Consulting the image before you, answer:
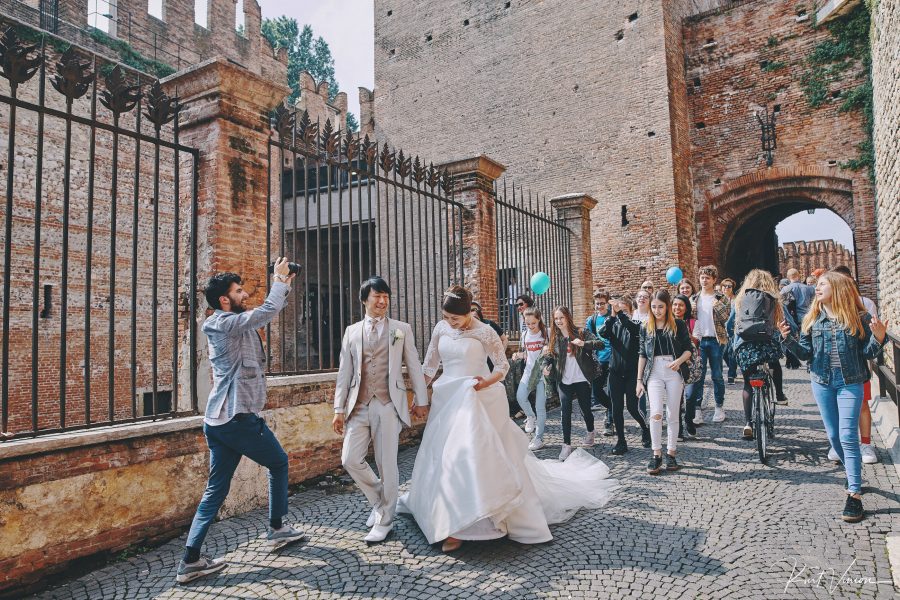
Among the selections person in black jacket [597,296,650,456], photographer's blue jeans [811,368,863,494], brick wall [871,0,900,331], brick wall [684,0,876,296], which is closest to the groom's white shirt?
person in black jacket [597,296,650,456]

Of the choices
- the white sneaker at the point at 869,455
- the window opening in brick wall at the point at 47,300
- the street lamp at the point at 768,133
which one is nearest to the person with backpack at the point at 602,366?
the white sneaker at the point at 869,455

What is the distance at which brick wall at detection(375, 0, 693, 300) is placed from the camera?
13.9 m

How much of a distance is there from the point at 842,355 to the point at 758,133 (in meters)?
11.9

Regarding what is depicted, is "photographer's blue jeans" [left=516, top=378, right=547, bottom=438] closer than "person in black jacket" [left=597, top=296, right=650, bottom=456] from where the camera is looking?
No

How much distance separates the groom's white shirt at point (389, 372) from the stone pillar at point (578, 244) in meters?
7.40

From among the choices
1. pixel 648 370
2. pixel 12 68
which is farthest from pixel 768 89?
pixel 12 68

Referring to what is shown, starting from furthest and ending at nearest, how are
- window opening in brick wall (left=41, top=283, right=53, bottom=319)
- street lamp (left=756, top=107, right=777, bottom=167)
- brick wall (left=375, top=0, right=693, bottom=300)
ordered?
1. brick wall (left=375, top=0, right=693, bottom=300)
2. street lamp (left=756, top=107, right=777, bottom=167)
3. window opening in brick wall (left=41, top=283, right=53, bottom=319)

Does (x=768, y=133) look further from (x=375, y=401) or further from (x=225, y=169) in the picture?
(x=375, y=401)

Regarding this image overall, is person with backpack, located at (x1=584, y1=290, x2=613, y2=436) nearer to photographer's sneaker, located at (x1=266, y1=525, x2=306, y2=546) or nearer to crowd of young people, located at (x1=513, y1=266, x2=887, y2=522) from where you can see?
crowd of young people, located at (x1=513, y1=266, x2=887, y2=522)

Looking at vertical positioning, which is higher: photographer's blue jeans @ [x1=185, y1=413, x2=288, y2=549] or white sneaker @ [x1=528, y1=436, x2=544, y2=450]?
photographer's blue jeans @ [x1=185, y1=413, x2=288, y2=549]

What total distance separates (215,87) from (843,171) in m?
13.5

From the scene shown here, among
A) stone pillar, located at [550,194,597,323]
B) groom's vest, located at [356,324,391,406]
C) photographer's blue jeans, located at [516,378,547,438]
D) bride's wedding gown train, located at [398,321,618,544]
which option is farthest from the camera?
stone pillar, located at [550,194,597,323]

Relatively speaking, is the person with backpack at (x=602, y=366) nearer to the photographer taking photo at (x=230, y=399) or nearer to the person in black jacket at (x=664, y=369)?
the person in black jacket at (x=664, y=369)

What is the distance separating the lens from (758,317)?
528 cm
